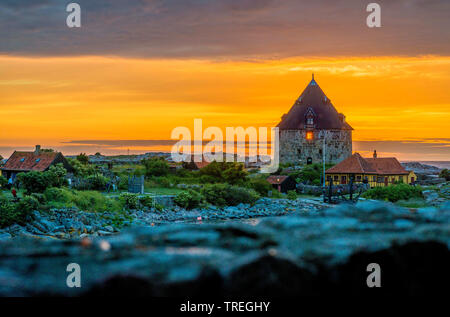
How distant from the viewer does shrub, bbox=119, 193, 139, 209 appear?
3405cm

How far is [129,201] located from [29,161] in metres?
12.8

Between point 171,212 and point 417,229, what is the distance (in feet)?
106

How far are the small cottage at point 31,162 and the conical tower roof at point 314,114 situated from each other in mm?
31240

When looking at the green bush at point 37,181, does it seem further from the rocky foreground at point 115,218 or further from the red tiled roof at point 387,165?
the red tiled roof at point 387,165

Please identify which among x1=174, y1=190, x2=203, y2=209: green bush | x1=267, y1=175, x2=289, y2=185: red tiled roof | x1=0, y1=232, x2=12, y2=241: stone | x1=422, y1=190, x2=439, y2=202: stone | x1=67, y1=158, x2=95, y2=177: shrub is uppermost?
x1=67, y1=158, x2=95, y2=177: shrub

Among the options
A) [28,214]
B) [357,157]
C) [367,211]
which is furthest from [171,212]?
[367,211]

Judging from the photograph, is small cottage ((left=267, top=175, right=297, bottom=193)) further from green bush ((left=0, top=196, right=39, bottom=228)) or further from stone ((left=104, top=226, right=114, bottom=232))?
green bush ((left=0, top=196, right=39, bottom=228))

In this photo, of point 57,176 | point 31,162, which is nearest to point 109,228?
point 57,176

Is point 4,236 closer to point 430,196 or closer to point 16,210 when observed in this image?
point 16,210

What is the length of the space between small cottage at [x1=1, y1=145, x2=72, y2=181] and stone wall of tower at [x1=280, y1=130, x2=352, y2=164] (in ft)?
98.2

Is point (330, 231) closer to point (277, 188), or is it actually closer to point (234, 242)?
point (234, 242)

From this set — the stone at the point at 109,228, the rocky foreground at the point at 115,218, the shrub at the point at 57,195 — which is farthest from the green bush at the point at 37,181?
the stone at the point at 109,228

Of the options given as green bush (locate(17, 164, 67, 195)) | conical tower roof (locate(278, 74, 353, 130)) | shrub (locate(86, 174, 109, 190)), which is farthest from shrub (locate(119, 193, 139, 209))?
conical tower roof (locate(278, 74, 353, 130))

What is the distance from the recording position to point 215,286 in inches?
117
